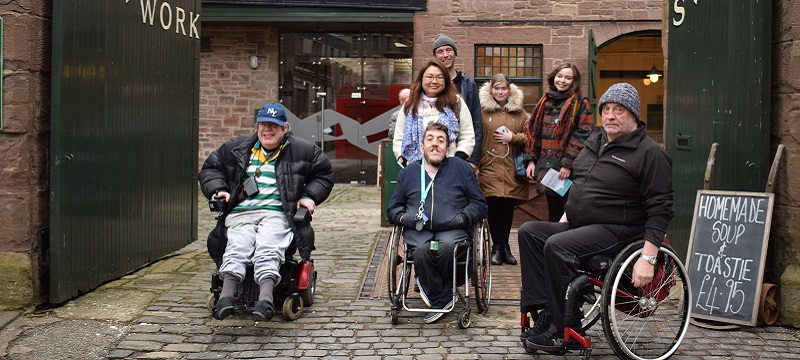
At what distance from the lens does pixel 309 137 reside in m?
17.5

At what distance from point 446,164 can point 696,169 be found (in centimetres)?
219

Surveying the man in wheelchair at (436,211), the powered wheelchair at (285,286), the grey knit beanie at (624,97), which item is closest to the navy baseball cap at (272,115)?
the powered wheelchair at (285,286)

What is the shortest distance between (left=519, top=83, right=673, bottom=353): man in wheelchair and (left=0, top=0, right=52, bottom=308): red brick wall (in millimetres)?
3406

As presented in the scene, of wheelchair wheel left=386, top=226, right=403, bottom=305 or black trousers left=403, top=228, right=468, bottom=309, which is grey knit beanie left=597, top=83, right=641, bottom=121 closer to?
black trousers left=403, top=228, right=468, bottom=309

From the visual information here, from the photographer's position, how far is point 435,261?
5711 millimetres

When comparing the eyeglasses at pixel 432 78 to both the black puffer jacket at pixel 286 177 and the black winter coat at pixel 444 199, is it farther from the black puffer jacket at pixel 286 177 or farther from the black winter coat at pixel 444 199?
the black puffer jacket at pixel 286 177

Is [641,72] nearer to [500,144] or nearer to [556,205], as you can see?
[500,144]

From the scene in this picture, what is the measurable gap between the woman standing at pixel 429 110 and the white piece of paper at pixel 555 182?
0.66 metres

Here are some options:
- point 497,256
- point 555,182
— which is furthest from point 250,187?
point 497,256

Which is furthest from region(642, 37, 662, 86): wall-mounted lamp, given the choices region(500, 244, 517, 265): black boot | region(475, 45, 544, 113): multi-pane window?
region(500, 244, 517, 265): black boot

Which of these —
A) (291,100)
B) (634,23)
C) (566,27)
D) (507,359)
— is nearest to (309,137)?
(291,100)

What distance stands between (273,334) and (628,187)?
7.81 ft

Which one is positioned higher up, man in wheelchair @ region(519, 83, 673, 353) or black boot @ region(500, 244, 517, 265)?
man in wheelchair @ region(519, 83, 673, 353)

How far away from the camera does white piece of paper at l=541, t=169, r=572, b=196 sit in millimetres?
6797
